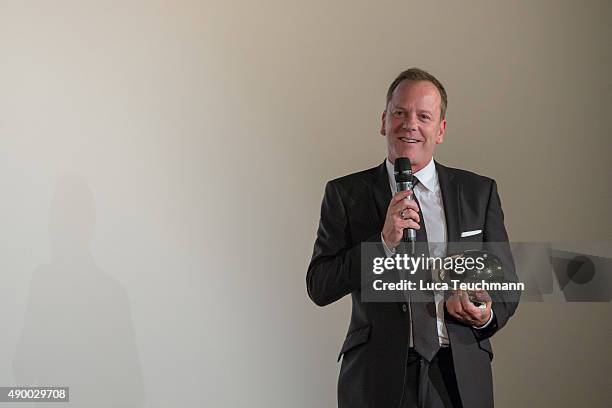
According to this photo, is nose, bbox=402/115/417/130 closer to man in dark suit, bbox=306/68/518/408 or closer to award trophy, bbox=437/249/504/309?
man in dark suit, bbox=306/68/518/408

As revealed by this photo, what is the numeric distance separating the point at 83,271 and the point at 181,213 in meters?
0.52

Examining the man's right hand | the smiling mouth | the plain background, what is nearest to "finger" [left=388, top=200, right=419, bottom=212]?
the man's right hand

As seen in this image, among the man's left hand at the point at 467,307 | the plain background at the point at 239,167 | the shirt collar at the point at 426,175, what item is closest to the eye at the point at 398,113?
the shirt collar at the point at 426,175

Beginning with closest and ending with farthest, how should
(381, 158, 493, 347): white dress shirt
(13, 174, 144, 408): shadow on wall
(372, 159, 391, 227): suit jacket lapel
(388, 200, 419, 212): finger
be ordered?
(388, 200, 419, 212): finger, (381, 158, 493, 347): white dress shirt, (372, 159, 391, 227): suit jacket lapel, (13, 174, 144, 408): shadow on wall

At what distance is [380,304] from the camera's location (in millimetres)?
1946

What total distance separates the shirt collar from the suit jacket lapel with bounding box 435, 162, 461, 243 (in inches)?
0.9

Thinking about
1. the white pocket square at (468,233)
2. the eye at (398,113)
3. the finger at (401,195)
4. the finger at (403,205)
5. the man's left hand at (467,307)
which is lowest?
the man's left hand at (467,307)

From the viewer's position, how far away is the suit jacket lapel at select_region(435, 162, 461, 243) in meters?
2.01

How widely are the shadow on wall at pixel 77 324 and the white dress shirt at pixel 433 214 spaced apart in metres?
1.76

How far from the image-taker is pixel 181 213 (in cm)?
339

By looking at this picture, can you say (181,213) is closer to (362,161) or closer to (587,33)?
(362,161)

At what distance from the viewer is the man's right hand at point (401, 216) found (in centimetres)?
180

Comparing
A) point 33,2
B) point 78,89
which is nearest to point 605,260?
point 78,89

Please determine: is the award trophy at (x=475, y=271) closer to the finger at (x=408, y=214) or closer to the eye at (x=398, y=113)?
→ the finger at (x=408, y=214)
